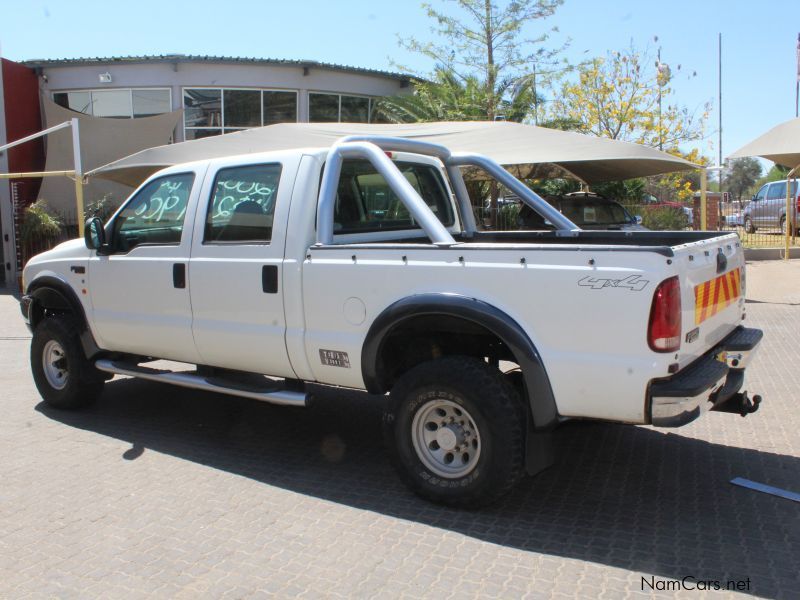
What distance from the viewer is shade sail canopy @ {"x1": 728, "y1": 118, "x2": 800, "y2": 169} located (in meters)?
14.5

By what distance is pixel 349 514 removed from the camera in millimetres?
4281

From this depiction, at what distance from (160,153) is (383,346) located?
33.5ft

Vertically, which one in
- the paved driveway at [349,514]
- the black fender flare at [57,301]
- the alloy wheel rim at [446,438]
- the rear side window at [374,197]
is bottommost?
the paved driveway at [349,514]

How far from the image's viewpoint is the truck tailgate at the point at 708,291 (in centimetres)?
371

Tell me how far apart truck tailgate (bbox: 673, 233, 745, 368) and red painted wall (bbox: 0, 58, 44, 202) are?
18.4m

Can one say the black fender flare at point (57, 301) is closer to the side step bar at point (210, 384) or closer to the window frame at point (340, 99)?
the side step bar at point (210, 384)

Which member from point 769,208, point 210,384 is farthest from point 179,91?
point 769,208

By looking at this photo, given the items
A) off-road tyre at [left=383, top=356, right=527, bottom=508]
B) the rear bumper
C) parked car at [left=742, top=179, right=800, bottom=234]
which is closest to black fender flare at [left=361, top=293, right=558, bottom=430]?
off-road tyre at [left=383, top=356, right=527, bottom=508]

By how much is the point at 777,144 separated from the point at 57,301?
1337cm

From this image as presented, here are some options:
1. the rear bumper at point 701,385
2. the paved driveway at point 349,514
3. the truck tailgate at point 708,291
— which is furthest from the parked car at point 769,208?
the rear bumper at point 701,385

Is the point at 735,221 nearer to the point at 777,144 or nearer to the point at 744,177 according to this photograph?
the point at 777,144

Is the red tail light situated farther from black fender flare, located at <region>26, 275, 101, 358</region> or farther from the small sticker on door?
black fender flare, located at <region>26, 275, 101, 358</region>

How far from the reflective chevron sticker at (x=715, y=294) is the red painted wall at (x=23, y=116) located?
1845 cm

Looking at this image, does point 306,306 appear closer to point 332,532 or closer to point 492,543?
point 332,532
